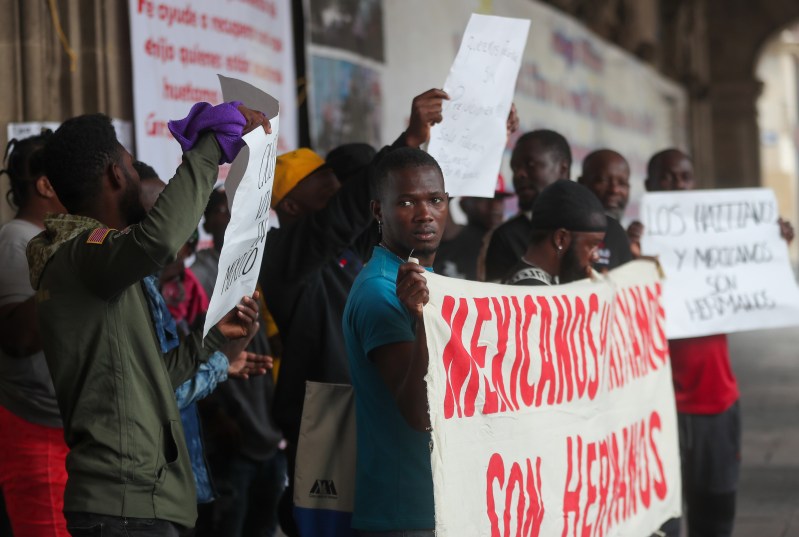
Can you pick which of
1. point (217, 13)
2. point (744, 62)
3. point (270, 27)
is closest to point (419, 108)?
point (217, 13)

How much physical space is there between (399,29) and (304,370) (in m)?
5.08

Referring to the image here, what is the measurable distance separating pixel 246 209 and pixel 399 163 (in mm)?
443

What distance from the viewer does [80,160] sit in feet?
9.64

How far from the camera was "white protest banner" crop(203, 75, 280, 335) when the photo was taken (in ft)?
9.62

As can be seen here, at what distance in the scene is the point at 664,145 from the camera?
Result: 1800 centimetres

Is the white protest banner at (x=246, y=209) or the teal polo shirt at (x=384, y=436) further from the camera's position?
the teal polo shirt at (x=384, y=436)

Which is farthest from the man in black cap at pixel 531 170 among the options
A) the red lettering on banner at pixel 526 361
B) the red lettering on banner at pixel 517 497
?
the red lettering on banner at pixel 517 497

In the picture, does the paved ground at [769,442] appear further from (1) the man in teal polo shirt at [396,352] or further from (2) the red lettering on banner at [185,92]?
(1) the man in teal polo shirt at [396,352]

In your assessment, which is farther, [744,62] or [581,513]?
[744,62]

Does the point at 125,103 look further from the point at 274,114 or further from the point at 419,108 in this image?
the point at 274,114

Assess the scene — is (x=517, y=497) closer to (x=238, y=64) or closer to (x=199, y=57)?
(x=199, y=57)

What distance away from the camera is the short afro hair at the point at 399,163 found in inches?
127

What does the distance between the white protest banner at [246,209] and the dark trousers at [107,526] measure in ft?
1.51

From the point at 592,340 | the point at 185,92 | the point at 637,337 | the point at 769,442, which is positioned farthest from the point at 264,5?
the point at 769,442
